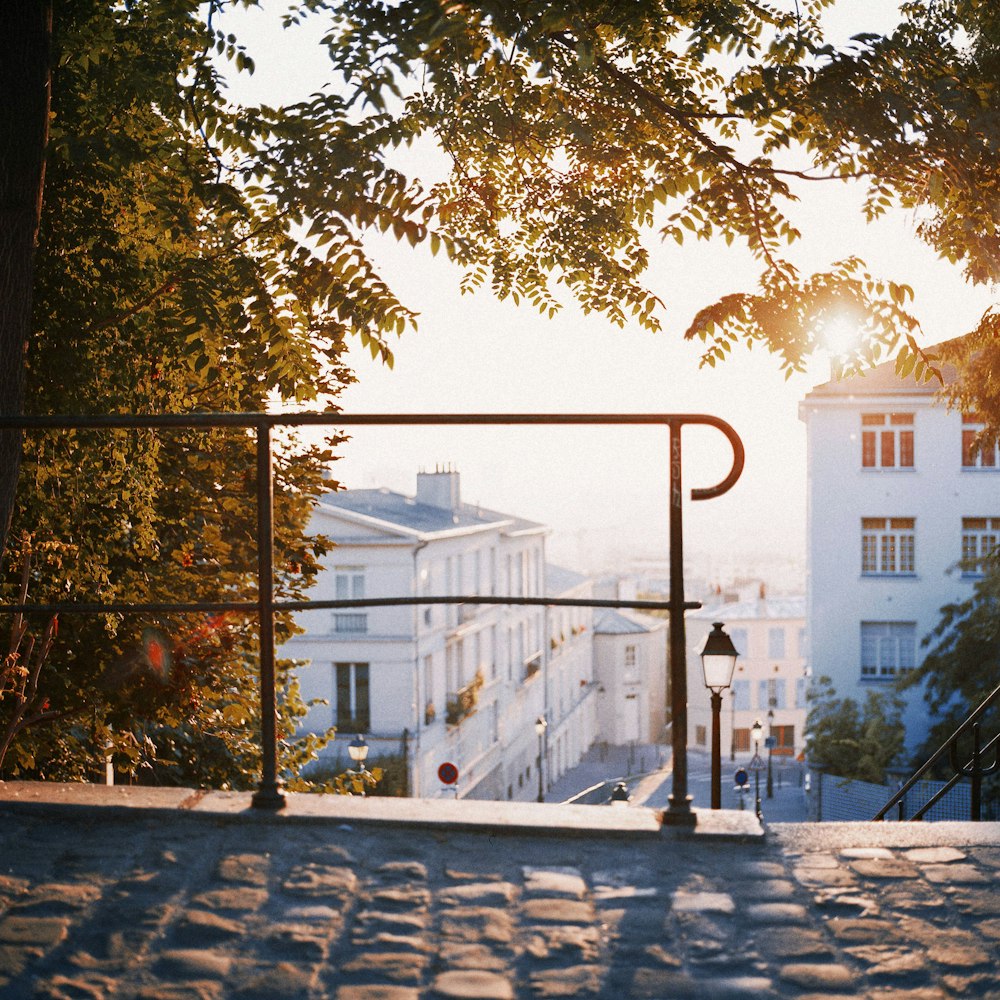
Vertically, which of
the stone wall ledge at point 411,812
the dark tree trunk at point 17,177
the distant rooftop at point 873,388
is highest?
the distant rooftop at point 873,388

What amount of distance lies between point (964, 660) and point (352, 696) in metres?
16.3

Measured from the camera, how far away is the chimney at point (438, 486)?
3734 cm

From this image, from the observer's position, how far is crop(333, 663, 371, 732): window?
105 feet

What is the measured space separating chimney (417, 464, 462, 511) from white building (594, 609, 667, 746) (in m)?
18.8

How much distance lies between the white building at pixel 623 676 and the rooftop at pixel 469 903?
5192 cm

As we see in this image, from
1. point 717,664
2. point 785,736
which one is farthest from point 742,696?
point 717,664

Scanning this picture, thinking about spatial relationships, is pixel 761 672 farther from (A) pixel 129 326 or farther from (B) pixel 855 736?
(A) pixel 129 326

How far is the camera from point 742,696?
5403cm

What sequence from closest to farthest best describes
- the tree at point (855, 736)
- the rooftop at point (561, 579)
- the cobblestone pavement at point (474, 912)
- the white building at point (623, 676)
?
1. the cobblestone pavement at point (474, 912)
2. the tree at point (855, 736)
3. the rooftop at point (561, 579)
4. the white building at point (623, 676)

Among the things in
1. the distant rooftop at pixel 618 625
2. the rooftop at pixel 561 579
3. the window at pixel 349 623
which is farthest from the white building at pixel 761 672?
the window at pixel 349 623

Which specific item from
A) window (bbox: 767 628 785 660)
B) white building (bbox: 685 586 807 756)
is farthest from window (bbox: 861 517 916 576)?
window (bbox: 767 628 785 660)

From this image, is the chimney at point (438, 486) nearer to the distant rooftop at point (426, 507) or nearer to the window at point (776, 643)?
the distant rooftop at point (426, 507)

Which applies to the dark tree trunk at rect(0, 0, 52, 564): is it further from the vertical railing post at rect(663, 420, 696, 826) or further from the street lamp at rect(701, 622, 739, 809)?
the street lamp at rect(701, 622, 739, 809)

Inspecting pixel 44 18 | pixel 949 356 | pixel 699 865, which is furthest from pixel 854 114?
pixel 699 865
